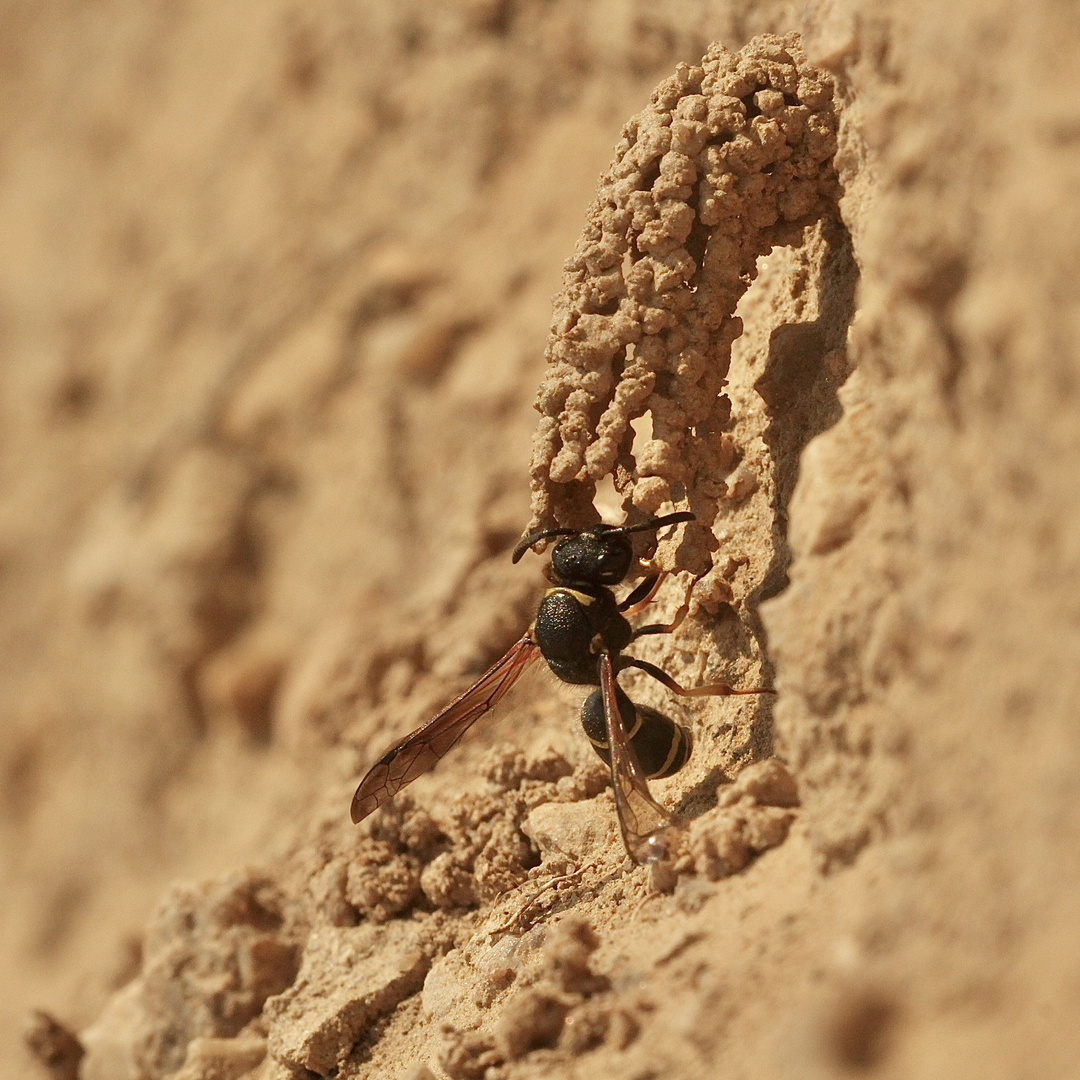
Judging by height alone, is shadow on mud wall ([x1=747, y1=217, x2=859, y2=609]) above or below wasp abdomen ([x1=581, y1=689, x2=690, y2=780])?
above

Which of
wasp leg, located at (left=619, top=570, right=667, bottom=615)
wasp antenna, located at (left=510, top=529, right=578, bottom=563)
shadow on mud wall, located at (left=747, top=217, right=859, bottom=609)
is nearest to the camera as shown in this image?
shadow on mud wall, located at (left=747, top=217, right=859, bottom=609)

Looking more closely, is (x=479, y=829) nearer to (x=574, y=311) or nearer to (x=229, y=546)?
(x=574, y=311)

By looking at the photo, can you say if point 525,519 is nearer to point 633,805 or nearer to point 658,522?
point 658,522

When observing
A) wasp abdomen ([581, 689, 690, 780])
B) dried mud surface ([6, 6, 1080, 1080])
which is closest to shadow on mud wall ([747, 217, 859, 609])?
dried mud surface ([6, 6, 1080, 1080])

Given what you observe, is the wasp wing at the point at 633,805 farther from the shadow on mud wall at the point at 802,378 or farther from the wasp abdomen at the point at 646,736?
the shadow on mud wall at the point at 802,378

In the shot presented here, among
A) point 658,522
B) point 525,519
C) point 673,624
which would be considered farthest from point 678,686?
point 525,519

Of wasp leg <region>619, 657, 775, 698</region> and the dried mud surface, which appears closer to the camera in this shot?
the dried mud surface

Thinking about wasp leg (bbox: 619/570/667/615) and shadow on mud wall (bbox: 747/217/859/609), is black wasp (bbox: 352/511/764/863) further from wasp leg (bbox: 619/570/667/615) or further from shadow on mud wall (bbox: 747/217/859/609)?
shadow on mud wall (bbox: 747/217/859/609)
